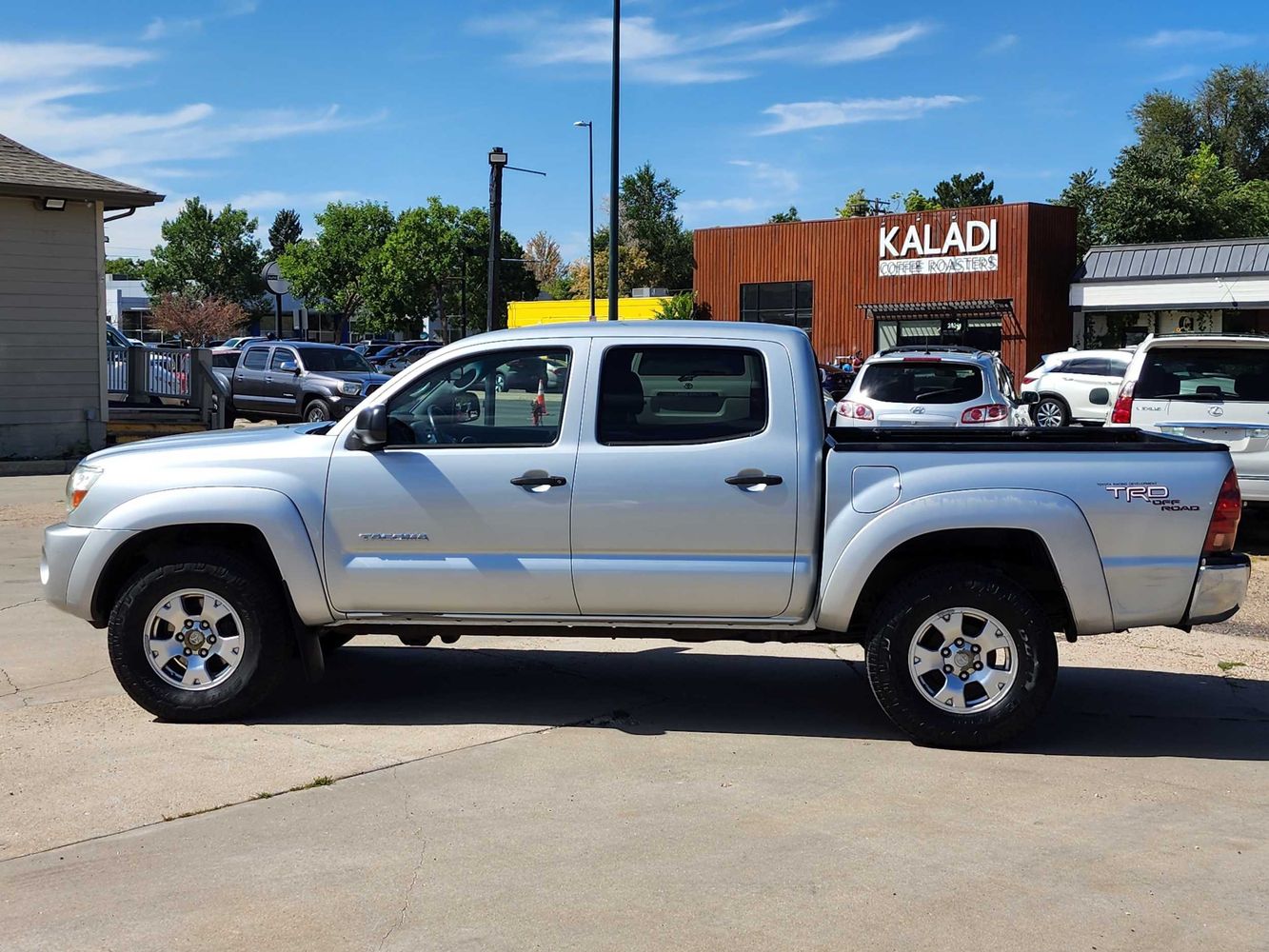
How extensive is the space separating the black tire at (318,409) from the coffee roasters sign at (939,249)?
82.3ft

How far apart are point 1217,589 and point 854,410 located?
8.69 meters

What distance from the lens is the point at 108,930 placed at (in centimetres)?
416

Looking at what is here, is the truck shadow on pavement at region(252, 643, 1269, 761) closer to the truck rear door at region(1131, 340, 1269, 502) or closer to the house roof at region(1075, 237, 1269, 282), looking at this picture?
the truck rear door at region(1131, 340, 1269, 502)

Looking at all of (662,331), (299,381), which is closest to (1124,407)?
(662,331)

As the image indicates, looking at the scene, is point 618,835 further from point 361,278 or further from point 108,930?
point 361,278

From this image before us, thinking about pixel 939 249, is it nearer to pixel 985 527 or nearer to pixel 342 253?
pixel 985 527

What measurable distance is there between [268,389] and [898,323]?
2538cm

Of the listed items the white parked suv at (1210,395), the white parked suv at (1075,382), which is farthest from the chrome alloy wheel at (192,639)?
the white parked suv at (1075,382)

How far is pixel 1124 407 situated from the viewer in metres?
12.1

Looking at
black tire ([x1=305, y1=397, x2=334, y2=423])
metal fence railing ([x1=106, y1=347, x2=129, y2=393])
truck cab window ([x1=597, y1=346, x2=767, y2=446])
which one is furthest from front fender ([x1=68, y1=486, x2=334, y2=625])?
black tire ([x1=305, y1=397, x2=334, y2=423])

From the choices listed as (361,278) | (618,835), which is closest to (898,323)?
(618,835)

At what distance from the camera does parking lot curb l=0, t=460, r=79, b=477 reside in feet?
60.1

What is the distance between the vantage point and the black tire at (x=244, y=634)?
639 centimetres

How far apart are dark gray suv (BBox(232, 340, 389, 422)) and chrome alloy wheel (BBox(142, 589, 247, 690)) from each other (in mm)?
19104
